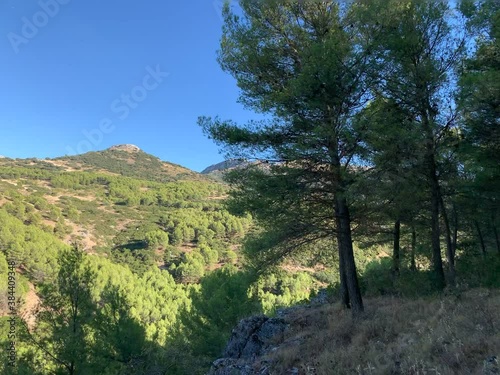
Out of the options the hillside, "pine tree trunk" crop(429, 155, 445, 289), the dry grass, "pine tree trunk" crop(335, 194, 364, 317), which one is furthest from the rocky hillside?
the hillside

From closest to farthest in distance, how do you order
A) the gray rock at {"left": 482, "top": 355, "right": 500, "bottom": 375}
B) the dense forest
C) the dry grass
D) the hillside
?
1. the gray rock at {"left": 482, "top": 355, "right": 500, "bottom": 375}
2. the dry grass
3. the dense forest
4. the hillside

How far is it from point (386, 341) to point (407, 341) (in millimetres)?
619

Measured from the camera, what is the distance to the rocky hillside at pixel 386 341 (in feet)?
13.9

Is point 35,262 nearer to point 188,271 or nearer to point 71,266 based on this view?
point 188,271

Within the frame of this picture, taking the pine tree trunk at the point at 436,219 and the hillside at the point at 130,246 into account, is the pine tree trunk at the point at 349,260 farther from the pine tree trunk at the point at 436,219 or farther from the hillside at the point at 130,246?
the pine tree trunk at the point at 436,219

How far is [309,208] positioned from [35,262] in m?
64.6

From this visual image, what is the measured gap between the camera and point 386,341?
608 cm

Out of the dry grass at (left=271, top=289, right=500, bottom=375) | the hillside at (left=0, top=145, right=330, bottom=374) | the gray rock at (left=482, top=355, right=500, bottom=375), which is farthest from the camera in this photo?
the hillside at (left=0, top=145, right=330, bottom=374)

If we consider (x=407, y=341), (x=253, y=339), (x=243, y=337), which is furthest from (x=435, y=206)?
(x=243, y=337)

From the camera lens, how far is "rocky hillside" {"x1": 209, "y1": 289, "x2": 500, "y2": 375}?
4.22 metres

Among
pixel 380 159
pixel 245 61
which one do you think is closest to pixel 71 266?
pixel 245 61

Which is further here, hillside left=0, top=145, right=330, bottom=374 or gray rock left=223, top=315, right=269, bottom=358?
hillside left=0, top=145, right=330, bottom=374

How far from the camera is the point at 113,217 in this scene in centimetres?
13550

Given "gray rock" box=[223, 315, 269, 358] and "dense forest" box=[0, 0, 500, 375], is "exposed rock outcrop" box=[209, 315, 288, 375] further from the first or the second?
"dense forest" box=[0, 0, 500, 375]
